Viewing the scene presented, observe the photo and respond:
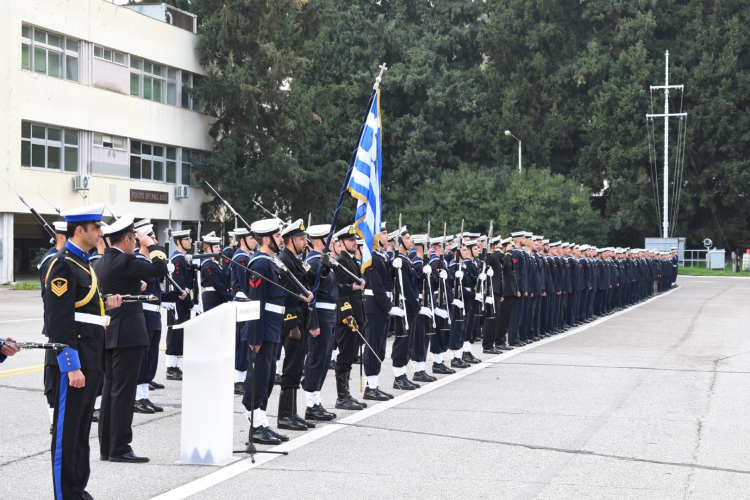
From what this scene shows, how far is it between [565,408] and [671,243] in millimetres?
45858

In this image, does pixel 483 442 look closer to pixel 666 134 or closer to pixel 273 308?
pixel 273 308

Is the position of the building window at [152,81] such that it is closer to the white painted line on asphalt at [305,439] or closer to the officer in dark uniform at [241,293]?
the officer in dark uniform at [241,293]

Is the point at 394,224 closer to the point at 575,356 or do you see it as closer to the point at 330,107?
the point at 330,107

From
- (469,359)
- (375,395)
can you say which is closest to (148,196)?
(469,359)

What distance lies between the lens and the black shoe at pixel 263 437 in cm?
847

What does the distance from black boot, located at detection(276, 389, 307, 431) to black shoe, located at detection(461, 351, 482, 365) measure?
604 centimetres

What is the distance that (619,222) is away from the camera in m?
59.0

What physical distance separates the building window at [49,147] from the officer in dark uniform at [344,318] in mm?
25738

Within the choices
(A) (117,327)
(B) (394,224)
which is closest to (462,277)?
(A) (117,327)

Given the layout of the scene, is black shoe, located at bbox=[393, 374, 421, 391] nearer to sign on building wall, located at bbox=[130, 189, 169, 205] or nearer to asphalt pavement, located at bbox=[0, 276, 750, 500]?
asphalt pavement, located at bbox=[0, 276, 750, 500]

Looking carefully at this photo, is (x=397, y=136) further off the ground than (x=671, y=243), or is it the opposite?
(x=397, y=136)

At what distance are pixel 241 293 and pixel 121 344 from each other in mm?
1247

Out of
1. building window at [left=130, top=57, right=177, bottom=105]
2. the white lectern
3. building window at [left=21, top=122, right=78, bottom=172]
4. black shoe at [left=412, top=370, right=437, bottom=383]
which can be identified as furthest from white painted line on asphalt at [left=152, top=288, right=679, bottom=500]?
building window at [left=130, top=57, right=177, bottom=105]

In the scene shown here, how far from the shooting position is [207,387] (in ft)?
25.1
